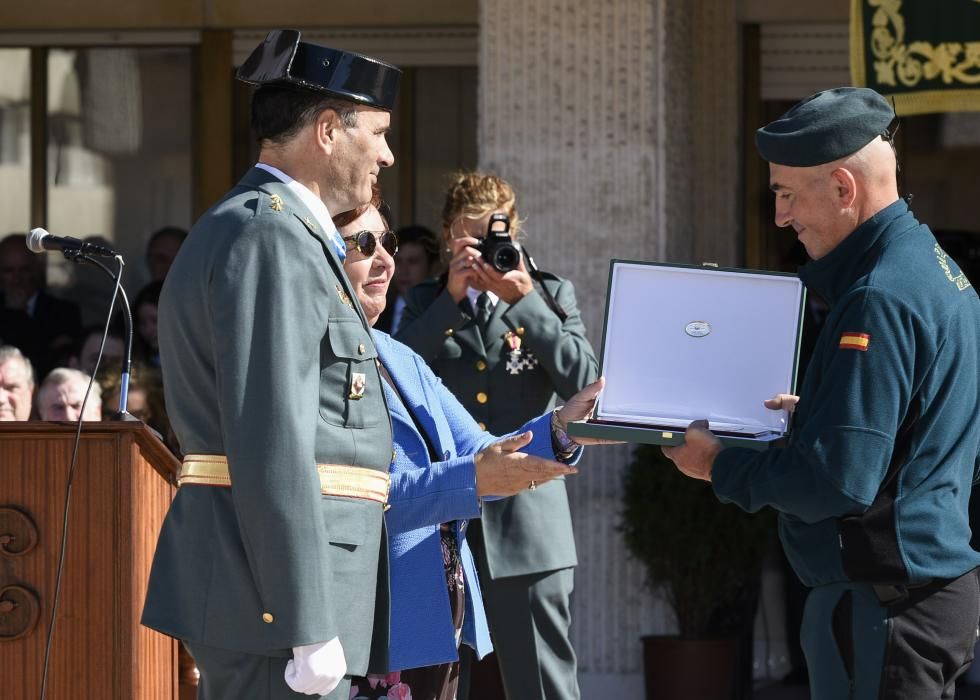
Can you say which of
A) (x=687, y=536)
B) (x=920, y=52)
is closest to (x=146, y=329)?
(x=687, y=536)

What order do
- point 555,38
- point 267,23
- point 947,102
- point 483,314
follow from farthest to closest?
1. point 267,23
2. point 555,38
3. point 947,102
4. point 483,314

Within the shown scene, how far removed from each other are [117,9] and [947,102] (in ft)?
14.6

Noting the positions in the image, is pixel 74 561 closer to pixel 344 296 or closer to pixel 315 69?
pixel 344 296

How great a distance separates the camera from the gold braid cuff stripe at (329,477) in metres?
2.90

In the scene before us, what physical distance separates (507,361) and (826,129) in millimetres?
2072

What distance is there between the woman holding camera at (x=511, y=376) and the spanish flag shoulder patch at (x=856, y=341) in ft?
6.45

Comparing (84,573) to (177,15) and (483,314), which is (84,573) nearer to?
(483,314)

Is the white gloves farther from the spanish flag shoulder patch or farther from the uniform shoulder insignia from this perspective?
the spanish flag shoulder patch

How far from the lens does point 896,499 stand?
3.07 m

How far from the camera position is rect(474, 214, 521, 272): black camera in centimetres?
502

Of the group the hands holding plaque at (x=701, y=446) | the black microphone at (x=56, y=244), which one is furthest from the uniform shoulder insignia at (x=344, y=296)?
the black microphone at (x=56, y=244)

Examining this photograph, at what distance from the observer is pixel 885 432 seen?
9.82 ft

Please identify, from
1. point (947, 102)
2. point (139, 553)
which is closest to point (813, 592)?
point (139, 553)

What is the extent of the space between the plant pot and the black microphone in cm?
322
